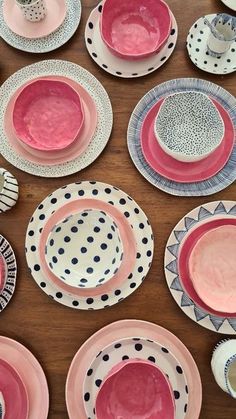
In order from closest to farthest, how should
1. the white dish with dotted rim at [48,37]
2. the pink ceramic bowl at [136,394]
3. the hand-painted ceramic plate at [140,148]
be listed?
1. the pink ceramic bowl at [136,394]
2. the hand-painted ceramic plate at [140,148]
3. the white dish with dotted rim at [48,37]

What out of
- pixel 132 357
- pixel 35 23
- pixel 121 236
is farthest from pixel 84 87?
pixel 132 357

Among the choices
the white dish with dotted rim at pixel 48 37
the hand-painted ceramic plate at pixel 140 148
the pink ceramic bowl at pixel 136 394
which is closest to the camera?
the pink ceramic bowl at pixel 136 394

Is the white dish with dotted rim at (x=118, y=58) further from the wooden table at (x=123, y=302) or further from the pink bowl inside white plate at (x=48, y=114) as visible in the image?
the pink bowl inside white plate at (x=48, y=114)

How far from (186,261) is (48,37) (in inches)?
24.8

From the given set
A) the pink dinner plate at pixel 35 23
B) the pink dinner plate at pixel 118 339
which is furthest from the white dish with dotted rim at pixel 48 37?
the pink dinner plate at pixel 118 339

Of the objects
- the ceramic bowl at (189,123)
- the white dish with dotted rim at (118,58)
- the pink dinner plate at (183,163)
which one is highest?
the white dish with dotted rim at (118,58)

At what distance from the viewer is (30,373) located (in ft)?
3.26

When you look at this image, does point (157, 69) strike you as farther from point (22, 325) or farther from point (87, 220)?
point (22, 325)

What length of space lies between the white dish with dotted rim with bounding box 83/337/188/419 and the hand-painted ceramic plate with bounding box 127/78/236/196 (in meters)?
0.33

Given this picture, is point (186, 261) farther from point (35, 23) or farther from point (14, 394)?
point (35, 23)

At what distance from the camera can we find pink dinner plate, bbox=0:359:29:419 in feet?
3.16

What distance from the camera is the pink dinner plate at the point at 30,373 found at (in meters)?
0.98

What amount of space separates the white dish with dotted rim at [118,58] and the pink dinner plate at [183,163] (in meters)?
0.11

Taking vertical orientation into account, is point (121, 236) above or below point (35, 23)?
below
